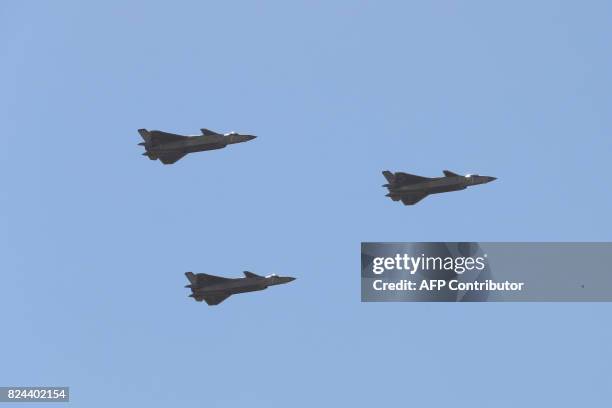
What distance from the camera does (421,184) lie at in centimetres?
16562

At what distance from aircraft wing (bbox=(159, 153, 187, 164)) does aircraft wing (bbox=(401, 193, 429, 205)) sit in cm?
3076

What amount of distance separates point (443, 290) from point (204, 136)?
37.1m

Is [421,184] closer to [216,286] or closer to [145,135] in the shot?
[216,286]

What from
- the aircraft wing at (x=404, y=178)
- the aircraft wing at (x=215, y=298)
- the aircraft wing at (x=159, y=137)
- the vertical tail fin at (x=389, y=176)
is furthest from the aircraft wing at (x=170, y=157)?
the aircraft wing at (x=404, y=178)

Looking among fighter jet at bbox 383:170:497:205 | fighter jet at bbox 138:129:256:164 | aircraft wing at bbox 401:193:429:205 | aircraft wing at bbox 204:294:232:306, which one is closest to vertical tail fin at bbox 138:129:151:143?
fighter jet at bbox 138:129:256:164

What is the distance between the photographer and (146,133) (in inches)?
6437

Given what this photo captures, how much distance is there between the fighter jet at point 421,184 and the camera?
16275cm

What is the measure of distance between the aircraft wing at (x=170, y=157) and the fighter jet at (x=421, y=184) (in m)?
27.8

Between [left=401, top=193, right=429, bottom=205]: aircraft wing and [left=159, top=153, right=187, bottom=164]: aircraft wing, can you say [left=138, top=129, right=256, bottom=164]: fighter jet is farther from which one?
[left=401, top=193, right=429, bottom=205]: aircraft wing

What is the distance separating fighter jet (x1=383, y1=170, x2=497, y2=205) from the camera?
16275 cm

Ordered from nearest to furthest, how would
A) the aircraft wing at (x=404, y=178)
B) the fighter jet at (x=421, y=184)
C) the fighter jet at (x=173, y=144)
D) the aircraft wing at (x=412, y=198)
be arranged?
the fighter jet at (x=173, y=144)
the fighter jet at (x=421, y=184)
the aircraft wing at (x=404, y=178)
the aircraft wing at (x=412, y=198)

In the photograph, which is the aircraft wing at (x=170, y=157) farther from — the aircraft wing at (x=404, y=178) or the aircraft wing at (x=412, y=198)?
the aircraft wing at (x=412, y=198)

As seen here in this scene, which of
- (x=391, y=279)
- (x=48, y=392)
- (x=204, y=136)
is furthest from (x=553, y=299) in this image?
(x=48, y=392)

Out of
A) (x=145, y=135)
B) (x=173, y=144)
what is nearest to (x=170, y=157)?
(x=173, y=144)
